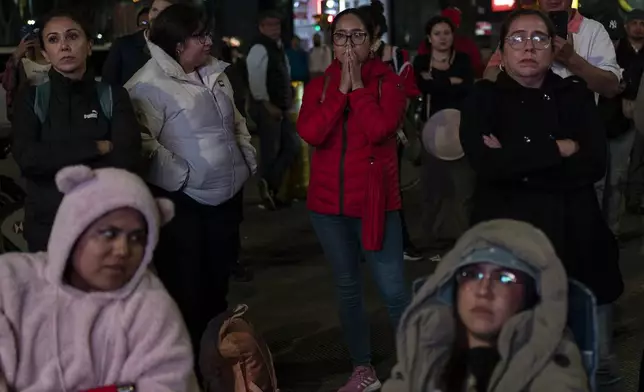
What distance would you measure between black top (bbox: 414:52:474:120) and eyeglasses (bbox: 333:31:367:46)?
8.99ft

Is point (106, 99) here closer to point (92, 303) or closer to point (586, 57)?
point (92, 303)

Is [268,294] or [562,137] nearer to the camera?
[562,137]

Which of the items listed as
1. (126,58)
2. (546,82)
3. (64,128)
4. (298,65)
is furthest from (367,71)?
(298,65)

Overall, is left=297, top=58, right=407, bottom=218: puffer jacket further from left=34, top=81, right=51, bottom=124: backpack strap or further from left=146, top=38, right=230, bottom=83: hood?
left=34, top=81, right=51, bottom=124: backpack strap

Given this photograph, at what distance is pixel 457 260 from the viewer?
2.61 metres

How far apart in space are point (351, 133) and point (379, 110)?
17cm

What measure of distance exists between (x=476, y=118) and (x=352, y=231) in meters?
0.99

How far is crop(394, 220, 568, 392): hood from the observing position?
2520mm

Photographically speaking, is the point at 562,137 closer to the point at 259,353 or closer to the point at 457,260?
the point at 457,260

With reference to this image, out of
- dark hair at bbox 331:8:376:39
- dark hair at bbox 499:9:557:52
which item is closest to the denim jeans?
dark hair at bbox 331:8:376:39

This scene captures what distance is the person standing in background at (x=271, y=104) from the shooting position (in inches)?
330

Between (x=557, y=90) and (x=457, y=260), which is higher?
(x=557, y=90)

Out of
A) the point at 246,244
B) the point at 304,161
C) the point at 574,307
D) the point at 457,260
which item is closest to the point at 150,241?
the point at 457,260

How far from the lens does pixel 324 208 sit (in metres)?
4.08
